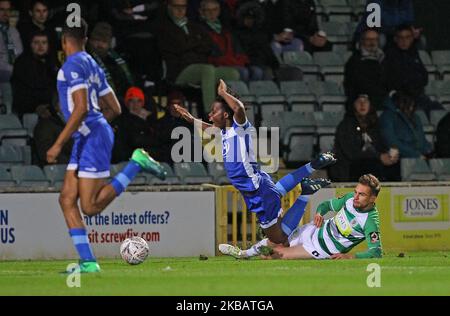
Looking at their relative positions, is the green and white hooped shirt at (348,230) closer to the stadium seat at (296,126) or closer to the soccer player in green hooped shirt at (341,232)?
the soccer player in green hooped shirt at (341,232)

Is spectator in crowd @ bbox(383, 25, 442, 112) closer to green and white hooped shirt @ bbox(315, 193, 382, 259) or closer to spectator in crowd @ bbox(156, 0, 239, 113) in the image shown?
spectator in crowd @ bbox(156, 0, 239, 113)

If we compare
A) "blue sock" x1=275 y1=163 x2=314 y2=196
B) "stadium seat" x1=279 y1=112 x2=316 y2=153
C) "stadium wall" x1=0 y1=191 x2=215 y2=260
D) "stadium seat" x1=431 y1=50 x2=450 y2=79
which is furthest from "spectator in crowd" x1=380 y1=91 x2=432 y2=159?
"blue sock" x1=275 y1=163 x2=314 y2=196

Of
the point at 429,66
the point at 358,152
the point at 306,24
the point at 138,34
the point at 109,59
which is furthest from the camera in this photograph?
the point at 429,66

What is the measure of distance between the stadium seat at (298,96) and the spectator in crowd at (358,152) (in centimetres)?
151

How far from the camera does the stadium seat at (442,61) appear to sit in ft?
75.6

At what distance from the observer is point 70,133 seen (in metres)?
11.6

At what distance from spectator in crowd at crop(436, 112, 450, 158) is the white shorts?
6.06 meters

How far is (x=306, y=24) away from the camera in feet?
73.8

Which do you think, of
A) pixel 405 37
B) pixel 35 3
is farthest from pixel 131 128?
pixel 405 37

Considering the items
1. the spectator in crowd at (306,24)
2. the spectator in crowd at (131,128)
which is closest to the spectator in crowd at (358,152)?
the spectator in crowd at (306,24)

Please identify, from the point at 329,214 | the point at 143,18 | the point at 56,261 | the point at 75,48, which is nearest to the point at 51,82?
the point at 143,18

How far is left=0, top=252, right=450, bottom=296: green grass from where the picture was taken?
35.8 feet

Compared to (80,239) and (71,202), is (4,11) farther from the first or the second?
(80,239)

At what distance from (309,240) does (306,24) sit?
801 centimetres
